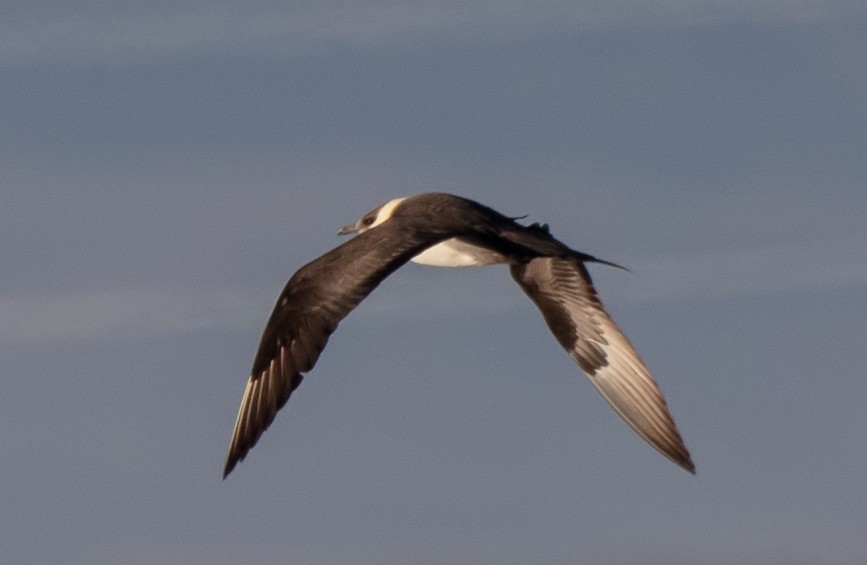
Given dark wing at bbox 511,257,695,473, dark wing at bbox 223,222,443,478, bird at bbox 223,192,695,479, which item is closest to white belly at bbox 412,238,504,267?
bird at bbox 223,192,695,479

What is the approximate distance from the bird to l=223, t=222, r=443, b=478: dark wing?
0.01 m

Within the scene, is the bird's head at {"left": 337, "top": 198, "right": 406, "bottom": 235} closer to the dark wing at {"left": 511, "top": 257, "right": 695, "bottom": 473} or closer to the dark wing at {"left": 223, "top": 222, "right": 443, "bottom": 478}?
the dark wing at {"left": 511, "top": 257, "right": 695, "bottom": 473}

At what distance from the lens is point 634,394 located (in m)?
22.7

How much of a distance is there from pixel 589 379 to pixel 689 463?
5.81ft

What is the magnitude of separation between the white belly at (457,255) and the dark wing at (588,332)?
0.55 metres

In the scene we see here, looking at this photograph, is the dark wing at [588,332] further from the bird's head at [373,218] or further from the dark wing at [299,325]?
the dark wing at [299,325]

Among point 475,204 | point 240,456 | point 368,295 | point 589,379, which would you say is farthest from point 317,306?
point 589,379

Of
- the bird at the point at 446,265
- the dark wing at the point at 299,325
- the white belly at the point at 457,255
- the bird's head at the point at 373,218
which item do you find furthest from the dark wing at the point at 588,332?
the dark wing at the point at 299,325

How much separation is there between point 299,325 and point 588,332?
5080 mm

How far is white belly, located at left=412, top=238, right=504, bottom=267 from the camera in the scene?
22161mm

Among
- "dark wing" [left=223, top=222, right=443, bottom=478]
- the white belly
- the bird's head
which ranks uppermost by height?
the bird's head

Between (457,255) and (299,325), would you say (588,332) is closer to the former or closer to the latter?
(457,255)

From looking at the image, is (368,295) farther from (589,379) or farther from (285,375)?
(589,379)

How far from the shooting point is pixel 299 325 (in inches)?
761
